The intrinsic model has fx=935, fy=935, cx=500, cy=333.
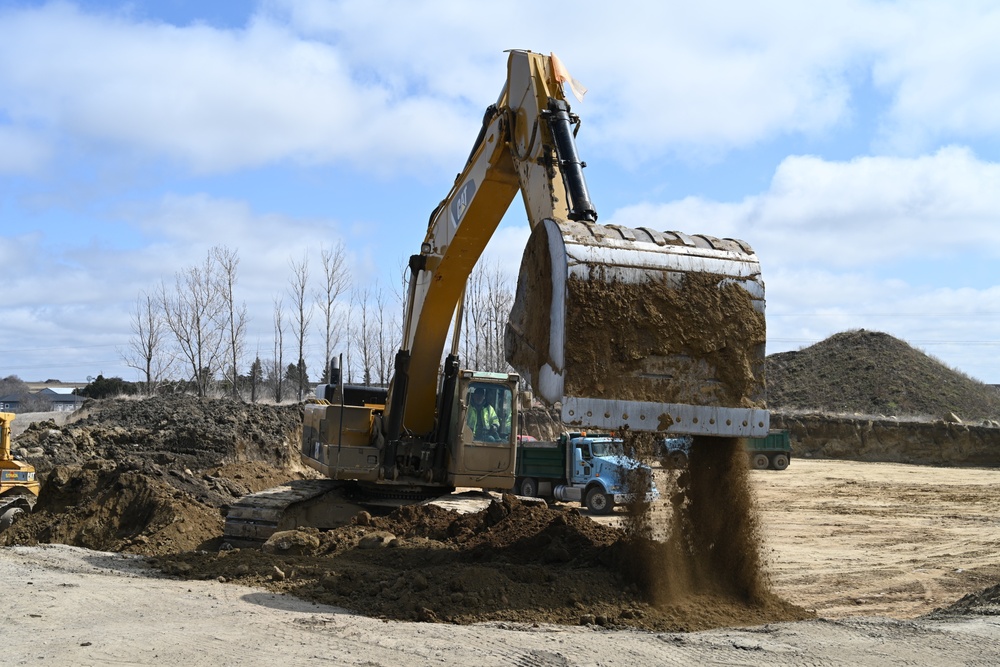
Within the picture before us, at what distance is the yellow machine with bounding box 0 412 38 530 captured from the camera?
13.3 meters

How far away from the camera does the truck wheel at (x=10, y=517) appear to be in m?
12.6

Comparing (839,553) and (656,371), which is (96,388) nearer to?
(839,553)

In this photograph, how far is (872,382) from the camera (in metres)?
55.9

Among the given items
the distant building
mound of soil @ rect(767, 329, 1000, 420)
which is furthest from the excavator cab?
the distant building

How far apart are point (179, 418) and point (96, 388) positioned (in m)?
20.9

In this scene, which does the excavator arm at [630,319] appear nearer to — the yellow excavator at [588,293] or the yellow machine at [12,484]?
the yellow excavator at [588,293]

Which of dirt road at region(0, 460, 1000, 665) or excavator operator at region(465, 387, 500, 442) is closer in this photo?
dirt road at region(0, 460, 1000, 665)

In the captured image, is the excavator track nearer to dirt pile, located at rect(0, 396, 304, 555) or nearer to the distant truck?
dirt pile, located at rect(0, 396, 304, 555)

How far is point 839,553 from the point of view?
13.2m

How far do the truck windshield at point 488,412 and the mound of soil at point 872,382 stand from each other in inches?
1632

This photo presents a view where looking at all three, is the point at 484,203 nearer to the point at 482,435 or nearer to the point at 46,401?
the point at 482,435

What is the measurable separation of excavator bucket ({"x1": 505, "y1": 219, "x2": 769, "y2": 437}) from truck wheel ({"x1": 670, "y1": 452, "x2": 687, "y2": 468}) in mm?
817

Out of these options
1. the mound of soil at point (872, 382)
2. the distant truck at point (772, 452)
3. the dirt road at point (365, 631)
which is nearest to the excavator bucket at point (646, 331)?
the dirt road at point (365, 631)

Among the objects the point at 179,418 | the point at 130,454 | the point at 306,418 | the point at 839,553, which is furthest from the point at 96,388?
the point at 839,553
